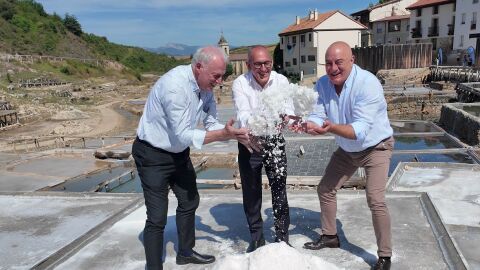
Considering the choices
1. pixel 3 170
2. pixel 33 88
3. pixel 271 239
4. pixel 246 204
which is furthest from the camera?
pixel 33 88

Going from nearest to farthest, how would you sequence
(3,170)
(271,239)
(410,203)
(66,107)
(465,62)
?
1. (271,239)
2. (410,203)
3. (3,170)
4. (66,107)
5. (465,62)

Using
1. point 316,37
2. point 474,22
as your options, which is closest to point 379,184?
point 474,22

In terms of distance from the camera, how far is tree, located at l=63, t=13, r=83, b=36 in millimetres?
67062

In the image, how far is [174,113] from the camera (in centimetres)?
277

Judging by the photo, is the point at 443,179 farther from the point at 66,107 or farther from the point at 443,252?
the point at 66,107

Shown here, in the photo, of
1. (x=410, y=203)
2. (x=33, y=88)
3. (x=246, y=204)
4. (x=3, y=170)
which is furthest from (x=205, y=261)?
(x=33, y=88)

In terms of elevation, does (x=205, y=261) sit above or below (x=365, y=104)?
below

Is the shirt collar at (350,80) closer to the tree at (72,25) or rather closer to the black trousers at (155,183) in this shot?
the black trousers at (155,183)

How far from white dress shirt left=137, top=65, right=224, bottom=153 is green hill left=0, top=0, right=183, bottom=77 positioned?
175 feet

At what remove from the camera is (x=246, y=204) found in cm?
359

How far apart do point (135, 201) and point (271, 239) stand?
1.85 m

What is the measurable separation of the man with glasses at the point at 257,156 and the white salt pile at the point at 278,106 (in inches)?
3.6

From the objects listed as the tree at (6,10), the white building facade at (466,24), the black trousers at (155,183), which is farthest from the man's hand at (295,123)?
the tree at (6,10)

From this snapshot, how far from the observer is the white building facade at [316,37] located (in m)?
42.6
